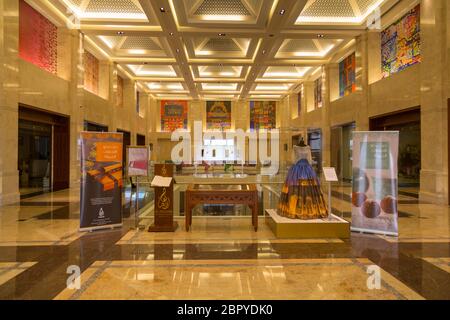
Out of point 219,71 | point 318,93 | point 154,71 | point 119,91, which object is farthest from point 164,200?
point 318,93

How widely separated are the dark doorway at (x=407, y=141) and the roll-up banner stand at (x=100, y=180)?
315 inches

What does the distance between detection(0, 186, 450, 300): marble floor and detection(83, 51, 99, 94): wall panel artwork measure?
8.86 metres

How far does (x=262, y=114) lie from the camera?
24.6 metres

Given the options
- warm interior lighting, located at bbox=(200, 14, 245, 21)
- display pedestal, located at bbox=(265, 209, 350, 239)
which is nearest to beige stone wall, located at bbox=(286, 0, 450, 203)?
display pedestal, located at bbox=(265, 209, 350, 239)

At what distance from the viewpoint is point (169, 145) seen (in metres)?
24.2

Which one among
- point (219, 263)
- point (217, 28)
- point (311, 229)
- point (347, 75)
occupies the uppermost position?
point (217, 28)

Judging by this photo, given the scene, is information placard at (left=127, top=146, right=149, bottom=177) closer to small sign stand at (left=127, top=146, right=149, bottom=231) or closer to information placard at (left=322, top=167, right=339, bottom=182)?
small sign stand at (left=127, top=146, right=149, bottom=231)

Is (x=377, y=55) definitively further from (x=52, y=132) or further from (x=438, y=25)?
(x=52, y=132)

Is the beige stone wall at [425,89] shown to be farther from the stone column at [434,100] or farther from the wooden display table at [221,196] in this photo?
the wooden display table at [221,196]

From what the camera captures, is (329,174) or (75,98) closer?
(329,174)

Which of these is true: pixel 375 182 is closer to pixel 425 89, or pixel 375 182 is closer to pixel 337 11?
pixel 425 89

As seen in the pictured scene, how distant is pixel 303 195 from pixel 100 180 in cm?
315

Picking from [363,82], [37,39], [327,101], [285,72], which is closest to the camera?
[37,39]

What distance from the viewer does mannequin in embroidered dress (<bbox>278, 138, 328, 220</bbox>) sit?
4613 mm
